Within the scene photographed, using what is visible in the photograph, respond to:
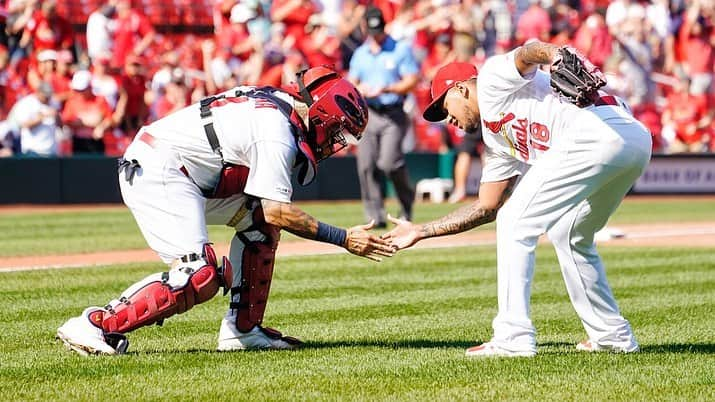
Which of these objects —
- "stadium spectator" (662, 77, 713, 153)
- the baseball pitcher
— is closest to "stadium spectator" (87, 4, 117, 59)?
"stadium spectator" (662, 77, 713, 153)

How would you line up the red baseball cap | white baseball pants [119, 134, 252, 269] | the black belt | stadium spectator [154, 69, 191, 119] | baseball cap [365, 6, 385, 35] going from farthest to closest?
stadium spectator [154, 69, 191, 119], the black belt, baseball cap [365, 6, 385, 35], the red baseball cap, white baseball pants [119, 134, 252, 269]

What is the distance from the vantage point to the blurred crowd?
19984 mm

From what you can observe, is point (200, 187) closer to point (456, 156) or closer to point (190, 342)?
point (190, 342)

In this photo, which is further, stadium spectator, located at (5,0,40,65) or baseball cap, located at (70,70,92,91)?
stadium spectator, located at (5,0,40,65)

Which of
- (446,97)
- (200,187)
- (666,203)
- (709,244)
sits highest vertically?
(446,97)

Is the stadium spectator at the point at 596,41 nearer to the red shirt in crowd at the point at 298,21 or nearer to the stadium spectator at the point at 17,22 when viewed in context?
the red shirt in crowd at the point at 298,21

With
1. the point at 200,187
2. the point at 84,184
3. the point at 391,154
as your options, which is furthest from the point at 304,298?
the point at 84,184

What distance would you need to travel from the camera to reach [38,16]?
20516mm

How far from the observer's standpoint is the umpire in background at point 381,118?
15602 millimetres

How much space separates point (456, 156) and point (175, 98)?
16.8 ft

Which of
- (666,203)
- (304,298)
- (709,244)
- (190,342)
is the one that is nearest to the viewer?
(190,342)

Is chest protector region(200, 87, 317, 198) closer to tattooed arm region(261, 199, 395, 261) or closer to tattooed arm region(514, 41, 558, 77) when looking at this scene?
tattooed arm region(261, 199, 395, 261)

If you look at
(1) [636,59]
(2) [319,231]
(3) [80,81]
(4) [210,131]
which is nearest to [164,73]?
(3) [80,81]

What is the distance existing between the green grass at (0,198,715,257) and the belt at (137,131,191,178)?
6.34 m
